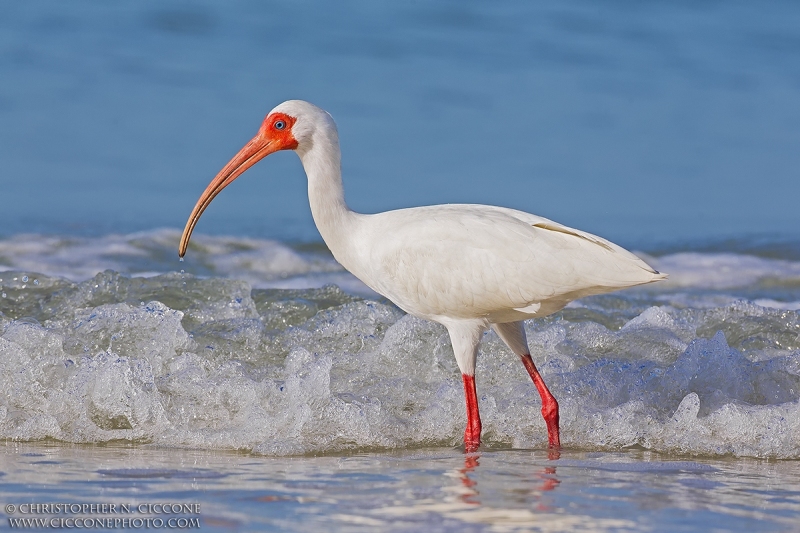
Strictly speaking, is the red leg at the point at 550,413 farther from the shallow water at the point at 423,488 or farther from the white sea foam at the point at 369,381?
the shallow water at the point at 423,488

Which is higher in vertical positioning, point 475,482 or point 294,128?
point 294,128

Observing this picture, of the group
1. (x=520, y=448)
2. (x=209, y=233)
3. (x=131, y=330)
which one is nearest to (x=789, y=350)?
(x=520, y=448)

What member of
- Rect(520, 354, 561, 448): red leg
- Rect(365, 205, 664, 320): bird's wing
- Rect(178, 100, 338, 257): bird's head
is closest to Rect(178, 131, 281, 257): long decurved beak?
Rect(178, 100, 338, 257): bird's head

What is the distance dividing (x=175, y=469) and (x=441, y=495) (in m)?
1.44

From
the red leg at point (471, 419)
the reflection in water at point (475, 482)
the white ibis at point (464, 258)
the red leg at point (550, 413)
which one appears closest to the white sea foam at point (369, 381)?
the red leg at point (550, 413)

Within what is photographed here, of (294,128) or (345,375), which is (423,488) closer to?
(345,375)

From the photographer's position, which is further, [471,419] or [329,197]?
[329,197]

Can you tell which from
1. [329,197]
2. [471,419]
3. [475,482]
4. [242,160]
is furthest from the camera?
[242,160]

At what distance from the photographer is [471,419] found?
6469 millimetres

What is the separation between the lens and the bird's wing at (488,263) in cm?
613

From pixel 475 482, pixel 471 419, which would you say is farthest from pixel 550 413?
pixel 475 482

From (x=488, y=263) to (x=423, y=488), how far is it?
5.64 feet

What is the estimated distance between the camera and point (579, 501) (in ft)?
15.5

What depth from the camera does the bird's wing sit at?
6.13 meters
